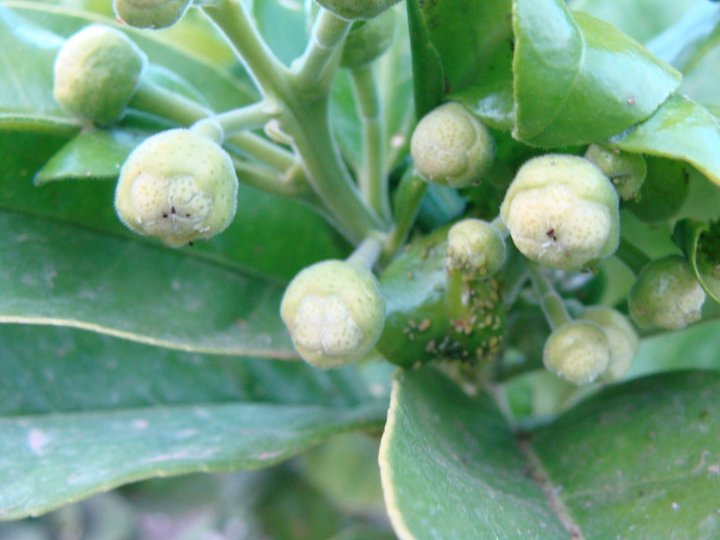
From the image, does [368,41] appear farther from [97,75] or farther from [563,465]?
[563,465]

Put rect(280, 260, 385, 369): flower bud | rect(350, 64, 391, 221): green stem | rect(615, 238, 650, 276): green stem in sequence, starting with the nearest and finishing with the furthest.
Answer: rect(280, 260, 385, 369): flower bud
rect(615, 238, 650, 276): green stem
rect(350, 64, 391, 221): green stem

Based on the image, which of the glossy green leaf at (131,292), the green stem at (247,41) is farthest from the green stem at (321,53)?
the glossy green leaf at (131,292)

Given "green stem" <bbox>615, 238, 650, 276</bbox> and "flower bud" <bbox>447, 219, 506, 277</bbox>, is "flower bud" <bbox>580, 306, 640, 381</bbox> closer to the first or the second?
"green stem" <bbox>615, 238, 650, 276</bbox>

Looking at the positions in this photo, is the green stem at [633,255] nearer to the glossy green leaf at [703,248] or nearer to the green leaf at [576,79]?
the glossy green leaf at [703,248]

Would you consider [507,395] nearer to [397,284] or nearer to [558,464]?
[558,464]

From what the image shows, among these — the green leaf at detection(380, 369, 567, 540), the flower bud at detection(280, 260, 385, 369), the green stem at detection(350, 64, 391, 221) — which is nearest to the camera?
the green leaf at detection(380, 369, 567, 540)

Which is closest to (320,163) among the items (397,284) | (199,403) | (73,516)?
(397,284)

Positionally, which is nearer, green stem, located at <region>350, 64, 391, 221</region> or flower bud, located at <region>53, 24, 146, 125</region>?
flower bud, located at <region>53, 24, 146, 125</region>

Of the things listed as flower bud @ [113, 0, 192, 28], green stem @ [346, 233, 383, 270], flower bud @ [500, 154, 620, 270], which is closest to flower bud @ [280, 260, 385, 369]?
green stem @ [346, 233, 383, 270]
